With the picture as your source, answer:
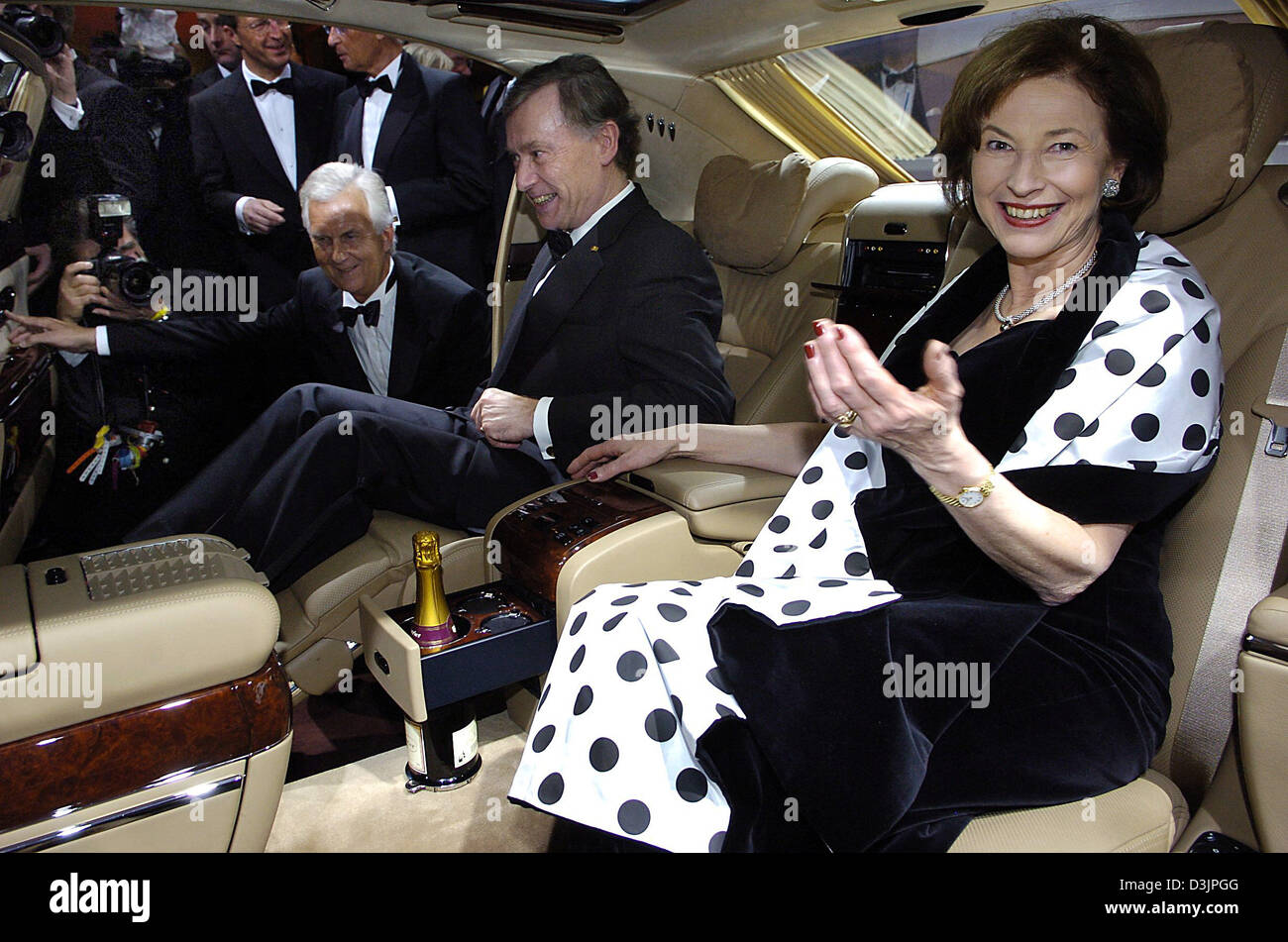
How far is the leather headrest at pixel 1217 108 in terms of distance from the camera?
124 centimetres

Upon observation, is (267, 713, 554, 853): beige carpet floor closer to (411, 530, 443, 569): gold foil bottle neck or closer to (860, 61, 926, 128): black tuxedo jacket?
(411, 530, 443, 569): gold foil bottle neck

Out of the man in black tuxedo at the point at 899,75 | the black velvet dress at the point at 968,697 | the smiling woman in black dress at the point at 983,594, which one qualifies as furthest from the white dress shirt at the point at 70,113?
the man in black tuxedo at the point at 899,75

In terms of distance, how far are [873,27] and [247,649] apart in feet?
6.24

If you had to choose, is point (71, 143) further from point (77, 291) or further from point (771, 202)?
point (771, 202)

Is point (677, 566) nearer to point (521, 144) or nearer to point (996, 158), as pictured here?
point (996, 158)

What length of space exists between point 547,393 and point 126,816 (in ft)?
4.17

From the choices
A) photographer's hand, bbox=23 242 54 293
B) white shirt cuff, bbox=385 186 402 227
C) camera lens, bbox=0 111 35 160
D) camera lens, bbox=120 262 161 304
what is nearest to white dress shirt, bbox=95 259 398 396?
white shirt cuff, bbox=385 186 402 227

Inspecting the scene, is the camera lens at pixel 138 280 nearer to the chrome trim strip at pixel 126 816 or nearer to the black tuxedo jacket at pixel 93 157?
the black tuxedo jacket at pixel 93 157

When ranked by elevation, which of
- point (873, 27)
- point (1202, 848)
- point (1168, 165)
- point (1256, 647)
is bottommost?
point (1202, 848)

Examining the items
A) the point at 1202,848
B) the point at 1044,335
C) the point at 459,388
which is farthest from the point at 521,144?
the point at 1202,848

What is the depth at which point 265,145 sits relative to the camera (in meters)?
2.29

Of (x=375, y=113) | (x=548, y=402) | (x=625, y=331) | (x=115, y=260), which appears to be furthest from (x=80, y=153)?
(x=625, y=331)

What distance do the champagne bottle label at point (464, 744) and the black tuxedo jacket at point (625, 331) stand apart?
64 cm

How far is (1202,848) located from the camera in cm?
113
